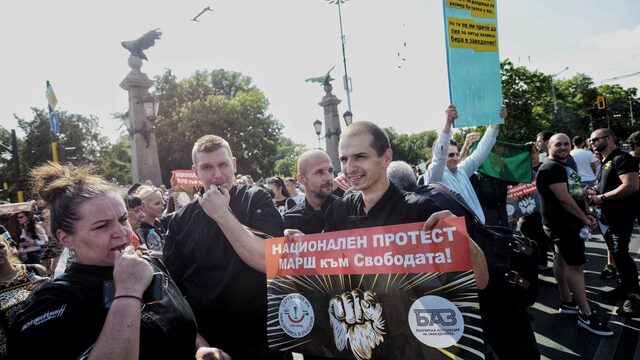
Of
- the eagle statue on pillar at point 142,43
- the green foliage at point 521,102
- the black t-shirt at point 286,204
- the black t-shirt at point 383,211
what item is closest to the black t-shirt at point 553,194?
the black t-shirt at point 383,211

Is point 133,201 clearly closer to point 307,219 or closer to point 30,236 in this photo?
point 307,219

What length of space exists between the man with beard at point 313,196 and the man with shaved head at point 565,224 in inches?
106

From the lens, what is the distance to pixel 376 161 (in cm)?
208

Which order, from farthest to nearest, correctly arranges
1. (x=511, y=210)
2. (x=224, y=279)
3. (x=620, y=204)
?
(x=511, y=210) → (x=620, y=204) → (x=224, y=279)

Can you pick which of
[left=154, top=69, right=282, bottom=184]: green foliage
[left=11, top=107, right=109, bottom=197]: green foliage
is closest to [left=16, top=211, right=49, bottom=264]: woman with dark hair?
[left=154, top=69, right=282, bottom=184]: green foliage

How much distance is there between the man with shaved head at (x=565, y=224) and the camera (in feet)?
13.8

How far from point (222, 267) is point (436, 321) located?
1.40 metres

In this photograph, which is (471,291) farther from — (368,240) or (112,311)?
(112,311)

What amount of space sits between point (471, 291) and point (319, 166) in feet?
7.74

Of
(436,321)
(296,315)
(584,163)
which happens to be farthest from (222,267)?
(584,163)

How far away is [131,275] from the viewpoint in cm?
149

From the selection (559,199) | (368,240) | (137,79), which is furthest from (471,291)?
(137,79)

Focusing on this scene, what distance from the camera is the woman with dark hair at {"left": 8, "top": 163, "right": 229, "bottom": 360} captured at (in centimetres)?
139

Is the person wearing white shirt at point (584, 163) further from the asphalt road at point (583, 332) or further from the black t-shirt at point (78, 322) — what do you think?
the black t-shirt at point (78, 322)
